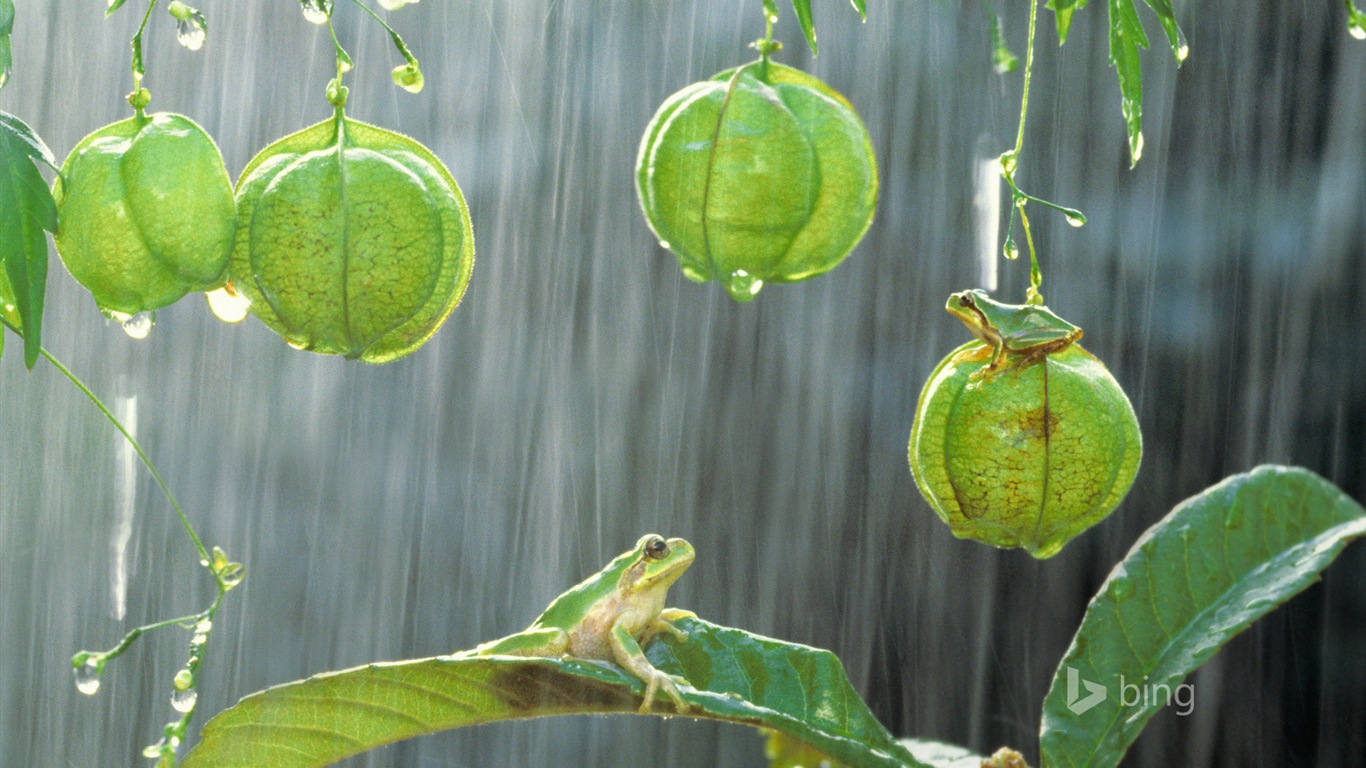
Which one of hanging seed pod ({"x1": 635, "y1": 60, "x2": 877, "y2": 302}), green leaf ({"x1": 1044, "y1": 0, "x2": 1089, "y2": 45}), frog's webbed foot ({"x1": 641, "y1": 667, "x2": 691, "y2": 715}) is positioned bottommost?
frog's webbed foot ({"x1": 641, "y1": 667, "x2": 691, "y2": 715})

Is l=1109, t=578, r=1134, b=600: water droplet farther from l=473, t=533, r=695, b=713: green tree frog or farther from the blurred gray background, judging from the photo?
the blurred gray background

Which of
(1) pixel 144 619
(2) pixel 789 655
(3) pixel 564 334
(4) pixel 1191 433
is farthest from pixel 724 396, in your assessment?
(2) pixel 789 655

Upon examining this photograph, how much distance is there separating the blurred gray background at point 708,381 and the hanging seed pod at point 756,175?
Result: 1.79 metres

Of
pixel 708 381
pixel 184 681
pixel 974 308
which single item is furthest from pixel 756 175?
pixel 708 381

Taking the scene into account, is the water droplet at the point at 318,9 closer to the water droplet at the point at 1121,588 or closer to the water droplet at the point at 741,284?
the water droplet at the point at 741,284

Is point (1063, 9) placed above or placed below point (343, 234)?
above

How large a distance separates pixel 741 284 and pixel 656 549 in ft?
1.33

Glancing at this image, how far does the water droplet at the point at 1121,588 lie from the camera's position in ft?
2.62

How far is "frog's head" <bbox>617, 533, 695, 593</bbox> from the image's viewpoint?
3.16 ft

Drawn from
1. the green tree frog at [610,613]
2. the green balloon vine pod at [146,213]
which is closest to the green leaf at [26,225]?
the green balloon vine pod at [146,213]

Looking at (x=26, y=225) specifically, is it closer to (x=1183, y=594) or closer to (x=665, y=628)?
(x=665, y=628)

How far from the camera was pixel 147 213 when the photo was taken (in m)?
0.60

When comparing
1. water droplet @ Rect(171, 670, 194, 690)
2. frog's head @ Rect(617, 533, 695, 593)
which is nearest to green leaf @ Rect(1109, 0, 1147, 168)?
frog's head @ Rect(617, 533, 695, 593)

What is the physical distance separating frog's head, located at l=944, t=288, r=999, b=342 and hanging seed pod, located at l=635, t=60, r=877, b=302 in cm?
9
